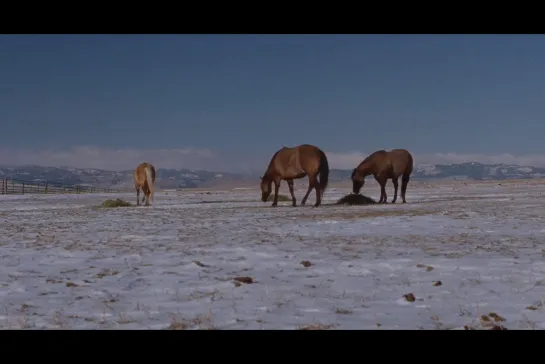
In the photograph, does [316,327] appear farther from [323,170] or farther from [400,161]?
[400,161]

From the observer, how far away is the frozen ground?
4637 millimetres

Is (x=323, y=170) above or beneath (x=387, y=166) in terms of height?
beneath

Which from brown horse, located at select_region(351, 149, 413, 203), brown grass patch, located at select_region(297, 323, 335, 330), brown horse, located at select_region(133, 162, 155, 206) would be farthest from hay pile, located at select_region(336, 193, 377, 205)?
brown grass patch, located at select_region(297, 323, 335, 330)

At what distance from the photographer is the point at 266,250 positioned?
324 inches

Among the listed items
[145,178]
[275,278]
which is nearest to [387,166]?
[145,178]

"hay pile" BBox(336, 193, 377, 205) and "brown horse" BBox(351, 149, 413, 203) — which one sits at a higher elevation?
"brown horse" BBox(351, 149, 413, 203)

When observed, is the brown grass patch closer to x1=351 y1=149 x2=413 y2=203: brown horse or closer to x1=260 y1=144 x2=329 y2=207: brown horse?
x1=260 y1=144 x2=329 y2=207: brown horse

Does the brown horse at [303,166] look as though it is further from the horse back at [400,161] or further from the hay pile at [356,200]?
the horse back at [400,161]

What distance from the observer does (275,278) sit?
20.6 ft

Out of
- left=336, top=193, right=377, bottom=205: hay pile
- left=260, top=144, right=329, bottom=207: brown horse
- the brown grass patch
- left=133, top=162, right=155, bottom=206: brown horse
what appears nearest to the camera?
the brown grass patch

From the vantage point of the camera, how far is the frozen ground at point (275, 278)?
15.2ft
